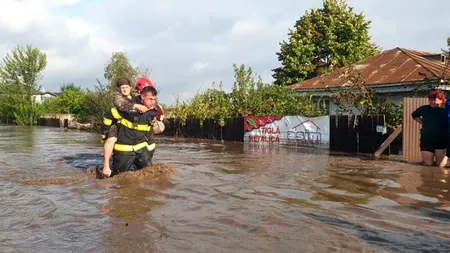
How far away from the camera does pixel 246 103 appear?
23016mm

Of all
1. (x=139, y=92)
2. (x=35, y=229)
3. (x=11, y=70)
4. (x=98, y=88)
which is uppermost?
(x=11, y=70)

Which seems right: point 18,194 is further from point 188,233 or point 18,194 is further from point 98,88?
point 98,88

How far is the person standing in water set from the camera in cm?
969

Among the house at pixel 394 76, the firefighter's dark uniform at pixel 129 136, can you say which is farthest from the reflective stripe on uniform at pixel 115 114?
the house at pixel 394 76

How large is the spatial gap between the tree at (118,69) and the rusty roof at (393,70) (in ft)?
71.1

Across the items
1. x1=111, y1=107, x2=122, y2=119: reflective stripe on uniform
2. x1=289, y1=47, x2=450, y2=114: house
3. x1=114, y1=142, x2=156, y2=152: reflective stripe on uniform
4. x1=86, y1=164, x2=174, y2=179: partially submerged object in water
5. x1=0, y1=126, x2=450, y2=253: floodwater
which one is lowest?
x1=0, y1=126, x2=450, y2=253: floodwater

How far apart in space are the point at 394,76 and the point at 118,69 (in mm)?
28370

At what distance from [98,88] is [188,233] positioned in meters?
38.0

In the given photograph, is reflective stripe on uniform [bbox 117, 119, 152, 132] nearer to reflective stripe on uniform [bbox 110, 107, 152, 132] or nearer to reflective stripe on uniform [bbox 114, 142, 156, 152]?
reflective stripe on uniform [bbox 110, 107, 152, 132]

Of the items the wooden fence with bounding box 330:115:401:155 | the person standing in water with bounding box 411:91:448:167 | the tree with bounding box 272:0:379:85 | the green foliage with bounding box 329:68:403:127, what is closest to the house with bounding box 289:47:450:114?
the green foliage with bounding box 329:68:403:127

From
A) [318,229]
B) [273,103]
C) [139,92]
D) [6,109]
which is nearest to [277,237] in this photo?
[318,229]

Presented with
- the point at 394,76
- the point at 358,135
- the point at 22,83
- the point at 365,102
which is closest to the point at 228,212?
the point at 358,135

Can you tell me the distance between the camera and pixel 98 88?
1604 inches

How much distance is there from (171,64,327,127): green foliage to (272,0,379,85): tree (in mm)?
9196
